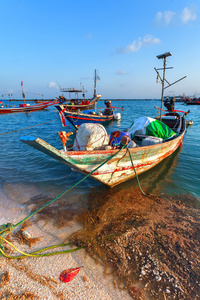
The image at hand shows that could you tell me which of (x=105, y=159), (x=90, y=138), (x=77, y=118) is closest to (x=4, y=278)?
(x=105, y=159)

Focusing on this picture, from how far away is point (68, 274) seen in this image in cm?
268

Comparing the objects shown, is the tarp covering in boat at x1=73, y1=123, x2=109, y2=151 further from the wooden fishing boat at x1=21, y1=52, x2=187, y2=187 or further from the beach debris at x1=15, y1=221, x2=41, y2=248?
the beach debris at x1=15, y1=221, x2=41, y2=248

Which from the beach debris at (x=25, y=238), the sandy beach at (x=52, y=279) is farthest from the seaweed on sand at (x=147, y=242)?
the beach debris at (x=25, y=238)

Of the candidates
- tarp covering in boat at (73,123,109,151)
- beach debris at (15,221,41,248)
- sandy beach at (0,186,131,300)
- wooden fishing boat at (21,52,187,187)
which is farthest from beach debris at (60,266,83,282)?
tarp covering in boat at (73,123,109,151)

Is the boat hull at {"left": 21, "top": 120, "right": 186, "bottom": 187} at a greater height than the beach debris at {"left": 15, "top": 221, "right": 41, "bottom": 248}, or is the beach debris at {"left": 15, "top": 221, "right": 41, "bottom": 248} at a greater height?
the boat hull at {"left": 21, "top": 120, "right": 186, "bottom": 187}

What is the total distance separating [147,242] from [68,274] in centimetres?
185

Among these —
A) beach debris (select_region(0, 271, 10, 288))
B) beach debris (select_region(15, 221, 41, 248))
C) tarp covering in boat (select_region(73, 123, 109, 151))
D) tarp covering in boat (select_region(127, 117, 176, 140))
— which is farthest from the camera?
tarp covering in boat (select_region(127, 117, 176, 140))

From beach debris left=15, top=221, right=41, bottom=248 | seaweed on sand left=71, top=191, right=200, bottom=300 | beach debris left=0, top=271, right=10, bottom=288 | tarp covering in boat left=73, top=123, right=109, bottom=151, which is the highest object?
tarp covering in boat left=73, top=123, right=109, bottom=151

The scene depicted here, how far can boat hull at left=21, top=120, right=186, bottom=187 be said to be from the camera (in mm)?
3524

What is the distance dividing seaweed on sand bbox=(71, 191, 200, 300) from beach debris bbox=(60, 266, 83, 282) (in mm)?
493

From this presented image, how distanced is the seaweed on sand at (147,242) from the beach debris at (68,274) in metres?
0.49

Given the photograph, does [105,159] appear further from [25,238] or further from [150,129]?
[150,129]

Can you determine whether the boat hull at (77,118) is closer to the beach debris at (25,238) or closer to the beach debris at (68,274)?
the beach debris at (25,238)

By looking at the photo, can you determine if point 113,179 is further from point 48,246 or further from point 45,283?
point 45,283
